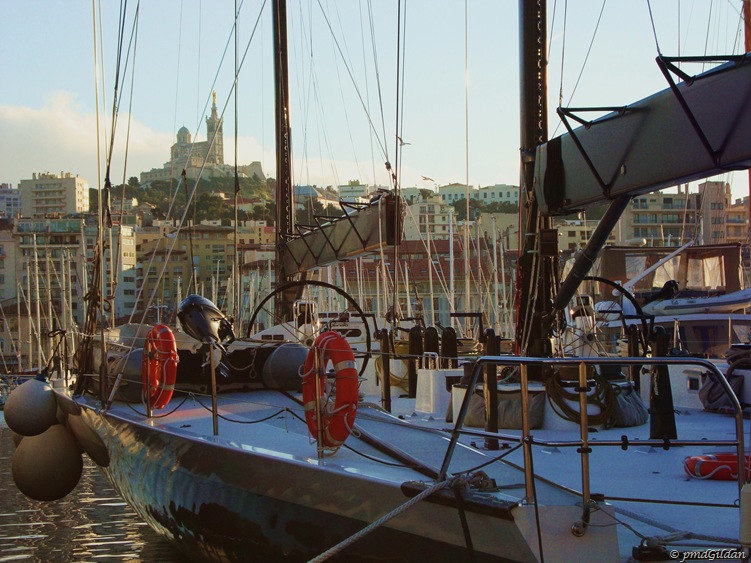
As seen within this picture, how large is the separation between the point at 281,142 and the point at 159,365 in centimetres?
811

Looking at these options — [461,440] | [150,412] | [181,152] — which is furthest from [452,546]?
[181,152]

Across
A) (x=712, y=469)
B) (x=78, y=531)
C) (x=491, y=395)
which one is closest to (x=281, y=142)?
(x=78, y=531)

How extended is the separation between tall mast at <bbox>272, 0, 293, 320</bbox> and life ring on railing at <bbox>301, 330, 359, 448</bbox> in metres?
8.96

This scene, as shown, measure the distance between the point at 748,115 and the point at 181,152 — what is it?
558ft

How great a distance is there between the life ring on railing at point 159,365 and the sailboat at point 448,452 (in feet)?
0.06

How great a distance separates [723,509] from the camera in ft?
18.8

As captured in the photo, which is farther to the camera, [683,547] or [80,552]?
[80,552]

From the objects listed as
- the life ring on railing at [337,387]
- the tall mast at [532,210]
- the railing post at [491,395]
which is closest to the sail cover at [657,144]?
the tall mast at [532,210]

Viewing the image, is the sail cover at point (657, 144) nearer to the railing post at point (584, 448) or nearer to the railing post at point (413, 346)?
the railing post at point (584, 448)

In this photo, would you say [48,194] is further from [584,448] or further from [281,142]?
[584,448]

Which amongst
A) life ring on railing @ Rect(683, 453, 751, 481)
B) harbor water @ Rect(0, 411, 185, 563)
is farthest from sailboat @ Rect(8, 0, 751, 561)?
harbor water @ Rect(0, 411, 185, 563)

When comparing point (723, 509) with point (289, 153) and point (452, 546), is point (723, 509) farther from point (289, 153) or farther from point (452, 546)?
point (289, 153)

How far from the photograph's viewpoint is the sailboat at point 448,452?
5.12 m

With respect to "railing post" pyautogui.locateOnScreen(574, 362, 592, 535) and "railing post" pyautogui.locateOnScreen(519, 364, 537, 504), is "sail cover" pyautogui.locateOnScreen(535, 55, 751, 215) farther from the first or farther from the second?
"railing post" pyautogui.locateOnScreen(519, 364, 537, 504)
